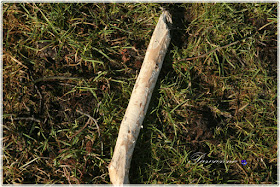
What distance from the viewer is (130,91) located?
115 inches

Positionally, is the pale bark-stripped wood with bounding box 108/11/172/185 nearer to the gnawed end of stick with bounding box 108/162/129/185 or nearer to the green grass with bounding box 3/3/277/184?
the gnawed end of stick with bounding box 108/162/129/185

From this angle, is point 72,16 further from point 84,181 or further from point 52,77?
point 84,181

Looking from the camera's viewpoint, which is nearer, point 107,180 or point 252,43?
point 107,180


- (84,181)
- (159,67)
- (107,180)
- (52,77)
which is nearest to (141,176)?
(107,180)

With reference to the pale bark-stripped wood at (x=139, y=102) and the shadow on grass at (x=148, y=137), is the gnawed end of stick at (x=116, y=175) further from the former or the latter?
the shadow on grass at (x=148, y=137)

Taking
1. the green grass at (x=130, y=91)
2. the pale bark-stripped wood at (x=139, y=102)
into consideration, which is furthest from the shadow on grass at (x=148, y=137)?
the pale bark-stripped wood at (x=139, y=102)

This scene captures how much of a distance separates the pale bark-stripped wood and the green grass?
0.18m

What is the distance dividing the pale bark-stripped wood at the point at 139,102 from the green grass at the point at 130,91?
0.18 meters

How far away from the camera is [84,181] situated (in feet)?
9.00

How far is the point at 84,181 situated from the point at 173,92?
1389 millimetres

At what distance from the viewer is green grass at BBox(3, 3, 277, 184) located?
2801 mm

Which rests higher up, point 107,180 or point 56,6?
point 56,6

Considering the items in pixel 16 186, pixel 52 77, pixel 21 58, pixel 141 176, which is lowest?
pixel 141 176

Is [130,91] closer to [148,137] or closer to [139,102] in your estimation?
[139,102]
